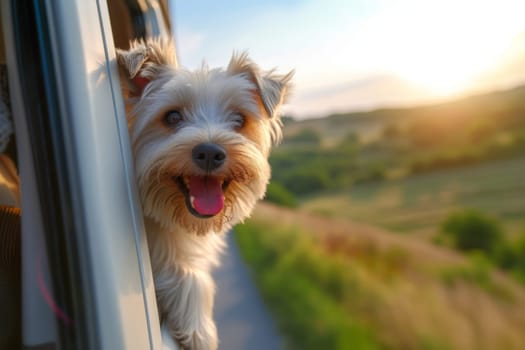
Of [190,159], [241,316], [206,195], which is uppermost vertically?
[190,159]

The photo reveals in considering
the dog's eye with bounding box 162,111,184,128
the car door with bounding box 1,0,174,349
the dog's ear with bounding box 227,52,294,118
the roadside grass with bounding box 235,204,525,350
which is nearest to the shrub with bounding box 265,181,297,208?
the roadside grass with bounding box 235,204,525,350

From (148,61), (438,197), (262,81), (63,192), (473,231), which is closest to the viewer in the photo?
(63,192)

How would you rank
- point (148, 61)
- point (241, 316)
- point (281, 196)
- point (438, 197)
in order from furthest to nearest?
point (281, 196), point (241, 316), point (438, 197), point (148, 61)

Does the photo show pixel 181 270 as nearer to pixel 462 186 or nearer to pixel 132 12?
pixel 132 12

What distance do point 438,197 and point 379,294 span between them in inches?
40.7

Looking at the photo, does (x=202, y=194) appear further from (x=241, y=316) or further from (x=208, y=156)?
(x=241, y=316)

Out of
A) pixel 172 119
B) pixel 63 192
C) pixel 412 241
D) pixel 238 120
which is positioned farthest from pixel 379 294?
pixel 63 192

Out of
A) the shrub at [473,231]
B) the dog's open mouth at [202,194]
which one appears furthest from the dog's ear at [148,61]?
the shrub at [473,231]

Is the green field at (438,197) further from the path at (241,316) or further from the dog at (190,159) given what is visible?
the dog at (190,159)

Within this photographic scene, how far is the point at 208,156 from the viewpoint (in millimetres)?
1692

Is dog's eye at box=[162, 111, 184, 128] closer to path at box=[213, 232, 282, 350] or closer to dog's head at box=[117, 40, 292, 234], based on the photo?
dog's head at box=[117, 40, 292, 234]

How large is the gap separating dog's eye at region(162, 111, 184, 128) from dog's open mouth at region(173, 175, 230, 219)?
24 centimetres

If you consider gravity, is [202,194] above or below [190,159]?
below

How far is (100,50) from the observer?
4.28 ft
